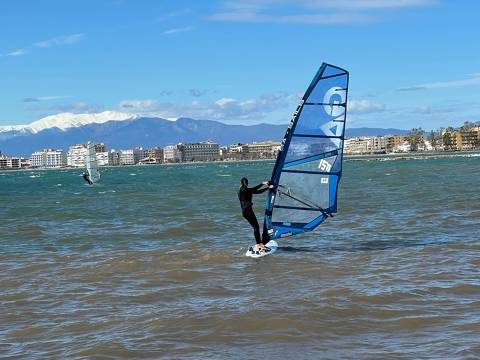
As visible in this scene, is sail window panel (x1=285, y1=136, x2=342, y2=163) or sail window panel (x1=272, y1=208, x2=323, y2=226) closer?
sail window panel (x1=285, y1=136, x2=342, y2=163)

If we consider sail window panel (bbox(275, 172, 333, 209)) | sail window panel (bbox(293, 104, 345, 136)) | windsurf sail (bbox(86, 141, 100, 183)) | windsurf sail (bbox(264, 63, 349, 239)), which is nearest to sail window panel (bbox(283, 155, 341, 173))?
windsurf sail (bbox(264, 63, 349, 239))

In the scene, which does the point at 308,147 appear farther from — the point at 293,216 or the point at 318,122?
the point at 293,216

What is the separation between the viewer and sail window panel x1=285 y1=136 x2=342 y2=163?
11961mm

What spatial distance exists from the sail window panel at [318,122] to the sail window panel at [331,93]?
0.23ft

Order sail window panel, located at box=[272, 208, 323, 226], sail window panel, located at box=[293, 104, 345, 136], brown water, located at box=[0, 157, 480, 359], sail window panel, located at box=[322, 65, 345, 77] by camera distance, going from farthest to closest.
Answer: sail window panel, located at box=[272, 208, 323, 226] < sail window panel, located at box=[293, 104, 345, 136] < sail window panel, located at box=[322, 65, 345, 77] < brown water, located at box=[0, 157, 480, 359]

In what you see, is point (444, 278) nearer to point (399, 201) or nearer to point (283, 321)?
point (283, 321)

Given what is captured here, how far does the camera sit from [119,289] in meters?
9.59


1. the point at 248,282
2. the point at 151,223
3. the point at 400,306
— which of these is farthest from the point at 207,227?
the point at 400,306

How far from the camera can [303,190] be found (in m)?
12.4

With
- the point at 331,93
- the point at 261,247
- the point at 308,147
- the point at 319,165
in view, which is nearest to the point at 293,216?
the point at 261,247

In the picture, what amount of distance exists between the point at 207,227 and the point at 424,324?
443 inches

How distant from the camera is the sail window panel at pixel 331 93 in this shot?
1177 centimetres

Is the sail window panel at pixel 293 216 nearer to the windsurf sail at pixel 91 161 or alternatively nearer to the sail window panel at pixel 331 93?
the sail window panel at pixel 331 93

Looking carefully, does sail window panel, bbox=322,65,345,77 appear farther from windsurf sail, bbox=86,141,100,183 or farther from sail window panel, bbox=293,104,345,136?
windsurf sail, bbox=86,141,100,183
